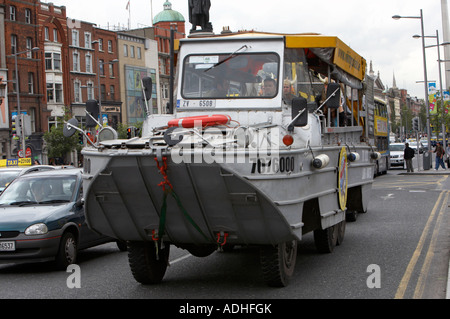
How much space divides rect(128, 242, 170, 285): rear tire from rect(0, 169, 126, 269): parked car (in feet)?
4.78

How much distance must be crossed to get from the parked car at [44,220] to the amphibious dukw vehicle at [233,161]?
7.03 ft

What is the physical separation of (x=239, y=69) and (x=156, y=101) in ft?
239

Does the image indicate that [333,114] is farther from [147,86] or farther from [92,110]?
[92,110]

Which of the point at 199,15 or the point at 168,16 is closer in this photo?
the point at 199,15

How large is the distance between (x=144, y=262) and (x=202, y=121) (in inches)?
71.1

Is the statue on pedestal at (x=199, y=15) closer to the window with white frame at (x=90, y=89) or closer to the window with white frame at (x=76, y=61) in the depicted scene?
the window with white frame at (x=76, y=61)

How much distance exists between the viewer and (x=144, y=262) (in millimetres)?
8383

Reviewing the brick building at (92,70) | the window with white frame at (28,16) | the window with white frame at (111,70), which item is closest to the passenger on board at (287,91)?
the window with white frame at (28,16)

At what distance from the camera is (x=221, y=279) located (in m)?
8.88

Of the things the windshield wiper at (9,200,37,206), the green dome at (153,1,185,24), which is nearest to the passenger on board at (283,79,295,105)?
the windshield wiper at (9,200,37,206)

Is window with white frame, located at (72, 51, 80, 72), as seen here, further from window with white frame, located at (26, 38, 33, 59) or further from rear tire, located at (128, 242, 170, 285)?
rear tire, located at (128, 242, 170, 285)

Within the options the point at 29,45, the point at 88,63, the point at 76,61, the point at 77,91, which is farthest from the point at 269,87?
the point at 88,63
